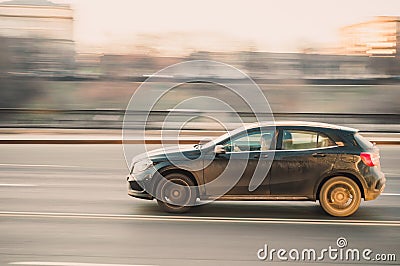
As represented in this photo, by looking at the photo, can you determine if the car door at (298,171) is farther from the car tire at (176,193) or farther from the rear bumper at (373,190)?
the car tire at (176,193)

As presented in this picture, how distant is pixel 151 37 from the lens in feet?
125

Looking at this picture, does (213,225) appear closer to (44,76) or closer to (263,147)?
(263,147)

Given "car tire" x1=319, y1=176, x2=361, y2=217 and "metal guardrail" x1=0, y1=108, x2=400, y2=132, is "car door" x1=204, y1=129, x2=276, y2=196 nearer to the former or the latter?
"car tire" x1=319, y1=176, x2=361, y2=217

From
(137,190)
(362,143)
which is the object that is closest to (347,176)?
(362,143)

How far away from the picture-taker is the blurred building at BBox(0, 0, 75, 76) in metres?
37.2

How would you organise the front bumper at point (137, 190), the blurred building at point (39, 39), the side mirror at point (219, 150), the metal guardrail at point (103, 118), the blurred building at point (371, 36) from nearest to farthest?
the side mirror at point (219, 150)
the front bumper at point (137, 190)
the metal guardrail at point (103, 118)
the blurred building at point (39, 39)
the blurred building at point (371, 36)

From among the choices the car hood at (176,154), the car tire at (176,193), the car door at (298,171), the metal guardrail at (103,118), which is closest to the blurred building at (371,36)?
the metal guardrail at (103,118)

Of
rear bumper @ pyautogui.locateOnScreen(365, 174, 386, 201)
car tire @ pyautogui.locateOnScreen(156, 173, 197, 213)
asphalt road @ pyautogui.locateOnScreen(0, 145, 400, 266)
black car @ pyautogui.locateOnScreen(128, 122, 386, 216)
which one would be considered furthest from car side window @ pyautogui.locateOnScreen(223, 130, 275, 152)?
rear bumper @ pyautogui.locateOnScreen(365, 174, 386, 201)

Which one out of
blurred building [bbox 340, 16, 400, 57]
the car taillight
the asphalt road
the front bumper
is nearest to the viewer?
the asphalt road

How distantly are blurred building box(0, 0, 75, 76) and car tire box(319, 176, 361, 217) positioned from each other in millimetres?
29319

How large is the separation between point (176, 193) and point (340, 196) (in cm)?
246

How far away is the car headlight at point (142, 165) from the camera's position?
9.72 meters

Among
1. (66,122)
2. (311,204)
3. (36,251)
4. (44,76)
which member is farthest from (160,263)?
(44,76)

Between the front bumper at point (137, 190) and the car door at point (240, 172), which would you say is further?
the front bumper at point (137, 190)
